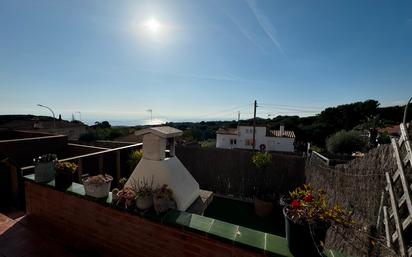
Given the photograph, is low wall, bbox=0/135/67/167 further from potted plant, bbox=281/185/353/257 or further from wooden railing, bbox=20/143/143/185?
potted plant, bbox=281/185/353/257

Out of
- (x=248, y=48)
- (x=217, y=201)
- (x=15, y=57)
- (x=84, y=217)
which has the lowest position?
(x=217, y=201)

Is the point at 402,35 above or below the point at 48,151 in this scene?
above

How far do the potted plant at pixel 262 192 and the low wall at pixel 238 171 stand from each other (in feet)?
0.14

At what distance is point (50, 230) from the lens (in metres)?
2.49

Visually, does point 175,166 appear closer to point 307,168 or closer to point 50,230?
point 50,230

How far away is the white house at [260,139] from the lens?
20.0 meters

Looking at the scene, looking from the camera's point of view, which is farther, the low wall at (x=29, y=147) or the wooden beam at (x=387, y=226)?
the low wall at (x=29, y=147)

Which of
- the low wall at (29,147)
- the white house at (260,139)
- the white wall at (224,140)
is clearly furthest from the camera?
the white wall at (224,140)

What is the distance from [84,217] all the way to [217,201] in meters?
4.66

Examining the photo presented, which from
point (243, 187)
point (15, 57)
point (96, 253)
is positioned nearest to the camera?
point (96, 253)

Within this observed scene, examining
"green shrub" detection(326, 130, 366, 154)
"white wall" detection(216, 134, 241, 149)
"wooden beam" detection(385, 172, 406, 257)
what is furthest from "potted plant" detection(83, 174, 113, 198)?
"white wall" detection(216, 134, 241, 149)

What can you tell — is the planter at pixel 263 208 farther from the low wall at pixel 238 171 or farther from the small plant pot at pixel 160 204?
the small plant pot at pixel 160 204

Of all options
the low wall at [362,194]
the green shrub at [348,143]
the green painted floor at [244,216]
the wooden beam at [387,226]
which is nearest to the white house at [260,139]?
the green shrub at [348,143]

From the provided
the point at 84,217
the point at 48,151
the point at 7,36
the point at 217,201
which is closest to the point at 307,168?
the point at 217,201
